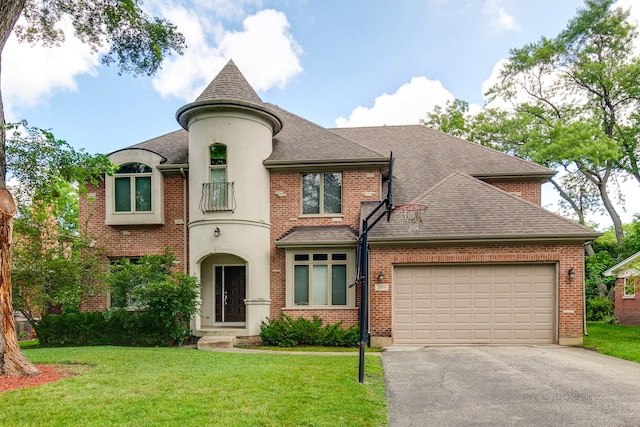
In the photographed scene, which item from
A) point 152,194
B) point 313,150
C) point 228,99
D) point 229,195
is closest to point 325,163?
point 313,150

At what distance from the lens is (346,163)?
13.5 m

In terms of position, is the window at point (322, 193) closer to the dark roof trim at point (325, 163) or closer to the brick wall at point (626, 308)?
the dark roof trim at point (325, 163)

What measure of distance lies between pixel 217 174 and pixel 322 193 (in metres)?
3.30

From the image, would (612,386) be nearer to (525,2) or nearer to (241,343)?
(241,343)

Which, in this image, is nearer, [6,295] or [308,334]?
[6,295]

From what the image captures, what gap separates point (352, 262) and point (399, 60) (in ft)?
34.5

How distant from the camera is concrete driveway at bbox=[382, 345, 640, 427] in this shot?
218 inches

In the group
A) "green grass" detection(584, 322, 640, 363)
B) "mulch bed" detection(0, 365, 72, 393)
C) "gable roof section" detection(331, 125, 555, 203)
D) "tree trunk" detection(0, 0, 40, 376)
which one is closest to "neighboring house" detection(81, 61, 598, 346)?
"gable roof section" detection(331, 125, 555, 203)

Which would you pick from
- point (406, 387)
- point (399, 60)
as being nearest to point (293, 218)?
point (406, 387)

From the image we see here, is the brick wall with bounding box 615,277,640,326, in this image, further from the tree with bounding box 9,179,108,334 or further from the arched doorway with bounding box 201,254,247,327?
the tree with bounding box 9,179,108,334

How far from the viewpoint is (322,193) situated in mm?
13719

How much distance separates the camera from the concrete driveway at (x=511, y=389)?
18.1 feet

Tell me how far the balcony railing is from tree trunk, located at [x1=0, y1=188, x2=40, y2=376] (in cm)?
581

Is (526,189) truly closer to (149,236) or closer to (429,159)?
(429,159)
